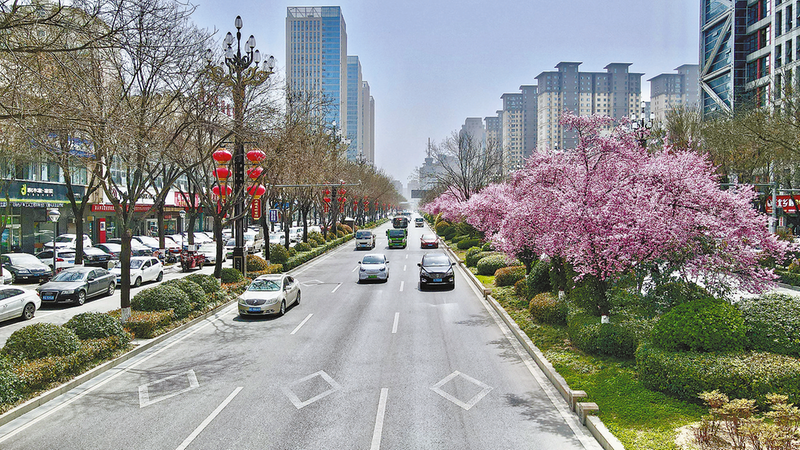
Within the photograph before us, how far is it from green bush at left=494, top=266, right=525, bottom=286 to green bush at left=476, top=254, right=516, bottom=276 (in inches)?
127

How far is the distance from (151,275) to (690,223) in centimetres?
2745

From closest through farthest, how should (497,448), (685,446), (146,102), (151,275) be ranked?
(685,446)
(497,448)
(146,102)
(151,275)

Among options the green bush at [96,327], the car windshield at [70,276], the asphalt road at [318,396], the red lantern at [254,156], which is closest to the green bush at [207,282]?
the asphalt road at [318,396]

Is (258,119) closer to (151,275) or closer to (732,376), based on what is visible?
(151,275)

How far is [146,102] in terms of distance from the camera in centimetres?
1606

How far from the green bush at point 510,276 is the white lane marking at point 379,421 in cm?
1447

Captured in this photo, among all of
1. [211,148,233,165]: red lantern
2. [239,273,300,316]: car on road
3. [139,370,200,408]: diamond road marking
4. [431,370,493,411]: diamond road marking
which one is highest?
[211,148,233,165]: red lantern

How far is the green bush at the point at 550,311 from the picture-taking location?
15945 millimetres

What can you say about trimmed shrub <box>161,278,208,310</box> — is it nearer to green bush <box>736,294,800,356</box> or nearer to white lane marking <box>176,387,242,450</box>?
white lane marking <box>176,387,242,450</box>

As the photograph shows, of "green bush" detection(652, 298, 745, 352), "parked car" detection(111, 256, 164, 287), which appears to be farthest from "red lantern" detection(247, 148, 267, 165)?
"green bush" detection(652, 298, 745, 352)

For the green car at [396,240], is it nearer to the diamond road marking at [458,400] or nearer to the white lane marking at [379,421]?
the diamond road marking at [458,400]

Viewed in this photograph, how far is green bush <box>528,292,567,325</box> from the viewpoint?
15.9m

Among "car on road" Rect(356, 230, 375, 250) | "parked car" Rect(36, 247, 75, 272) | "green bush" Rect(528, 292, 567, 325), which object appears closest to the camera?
"green bush" Rect(528, 292, 567, 325)

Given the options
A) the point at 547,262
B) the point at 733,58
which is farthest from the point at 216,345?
the point at 733,58
